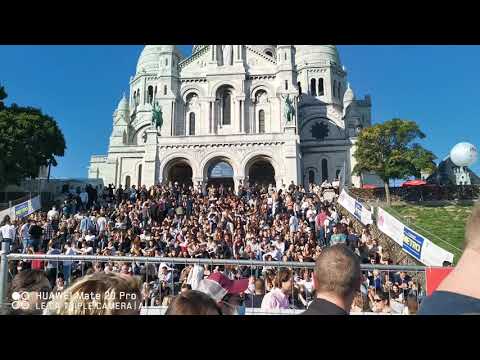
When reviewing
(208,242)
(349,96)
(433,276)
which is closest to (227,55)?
(349,96)

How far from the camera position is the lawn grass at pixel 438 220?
19820 millimetres

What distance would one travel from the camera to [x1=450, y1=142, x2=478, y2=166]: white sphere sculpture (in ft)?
108

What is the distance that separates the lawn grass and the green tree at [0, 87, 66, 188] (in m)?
25.8

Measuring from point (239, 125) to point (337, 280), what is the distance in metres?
39.1

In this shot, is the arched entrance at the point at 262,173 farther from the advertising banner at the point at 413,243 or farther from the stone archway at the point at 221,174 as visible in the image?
the advertising banner at the point at 413,243

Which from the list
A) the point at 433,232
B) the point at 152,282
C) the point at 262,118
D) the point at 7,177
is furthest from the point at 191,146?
the point at 152,282

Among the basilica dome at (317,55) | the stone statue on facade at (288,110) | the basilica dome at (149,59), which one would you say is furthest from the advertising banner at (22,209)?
the basilica dome at (317,55)

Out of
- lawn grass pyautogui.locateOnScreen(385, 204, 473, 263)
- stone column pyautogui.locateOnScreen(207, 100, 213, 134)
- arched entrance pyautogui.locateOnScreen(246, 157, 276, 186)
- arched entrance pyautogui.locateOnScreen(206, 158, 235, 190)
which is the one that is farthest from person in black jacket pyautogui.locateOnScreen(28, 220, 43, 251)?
stone column pyautogui.locateOnScreen(207, 100, 213, 134)

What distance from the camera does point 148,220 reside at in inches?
736

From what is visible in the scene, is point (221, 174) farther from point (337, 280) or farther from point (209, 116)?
point (337, 280)

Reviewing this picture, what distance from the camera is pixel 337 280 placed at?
2.56m

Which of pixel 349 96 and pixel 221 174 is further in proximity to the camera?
pixel 349 96
